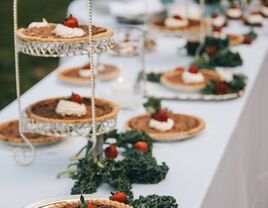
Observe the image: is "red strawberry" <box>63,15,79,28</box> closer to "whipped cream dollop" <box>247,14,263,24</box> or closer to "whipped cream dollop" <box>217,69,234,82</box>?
"whipped cream dollop" <box>217,69,234,82</box>

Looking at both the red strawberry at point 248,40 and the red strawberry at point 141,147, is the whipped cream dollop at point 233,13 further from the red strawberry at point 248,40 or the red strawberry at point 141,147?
the red strawberry at point 141,147

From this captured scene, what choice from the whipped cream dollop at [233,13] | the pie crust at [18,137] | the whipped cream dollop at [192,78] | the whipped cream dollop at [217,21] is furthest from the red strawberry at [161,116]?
the whipped cream dollop at [233,13]

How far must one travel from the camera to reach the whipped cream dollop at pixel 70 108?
82.7 inches

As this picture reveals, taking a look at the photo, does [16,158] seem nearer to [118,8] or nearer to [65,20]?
[65,20]

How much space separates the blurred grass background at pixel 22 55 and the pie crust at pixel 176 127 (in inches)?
139

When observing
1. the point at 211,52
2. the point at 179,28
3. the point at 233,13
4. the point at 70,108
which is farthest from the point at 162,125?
the point at 233,13

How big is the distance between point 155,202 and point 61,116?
456 millimetres

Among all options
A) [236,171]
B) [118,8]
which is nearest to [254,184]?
[236,171]

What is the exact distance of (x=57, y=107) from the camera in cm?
213

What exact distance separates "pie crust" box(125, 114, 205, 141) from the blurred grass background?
3.52m

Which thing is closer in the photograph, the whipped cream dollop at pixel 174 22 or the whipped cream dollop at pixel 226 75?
the whipped cream dollop at pixel 226 75

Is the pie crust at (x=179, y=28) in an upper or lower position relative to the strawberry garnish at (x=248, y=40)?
upper

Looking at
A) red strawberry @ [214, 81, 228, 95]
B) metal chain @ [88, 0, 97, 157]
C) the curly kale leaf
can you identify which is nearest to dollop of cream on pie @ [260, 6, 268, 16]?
red strawberry @ [214, 81, 228, 95]

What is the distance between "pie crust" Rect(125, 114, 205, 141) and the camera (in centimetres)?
239
